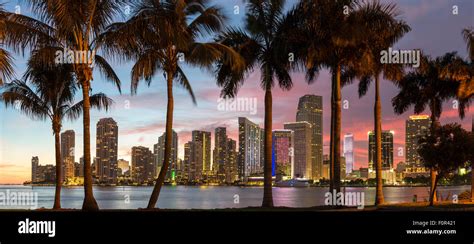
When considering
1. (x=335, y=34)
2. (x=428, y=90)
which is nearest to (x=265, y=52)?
(x=335, y=34)

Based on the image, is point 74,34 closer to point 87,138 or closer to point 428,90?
point 87,138

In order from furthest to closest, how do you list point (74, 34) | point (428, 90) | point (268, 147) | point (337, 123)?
point (428, 90)
point (337, 123)
point (268, 147)
point (74, 34)

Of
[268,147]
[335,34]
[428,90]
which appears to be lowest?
[268,147]

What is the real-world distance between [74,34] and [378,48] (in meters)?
16.7

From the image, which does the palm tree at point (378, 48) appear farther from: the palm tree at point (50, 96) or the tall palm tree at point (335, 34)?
the palm tree at point (50, 96)

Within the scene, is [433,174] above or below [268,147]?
below

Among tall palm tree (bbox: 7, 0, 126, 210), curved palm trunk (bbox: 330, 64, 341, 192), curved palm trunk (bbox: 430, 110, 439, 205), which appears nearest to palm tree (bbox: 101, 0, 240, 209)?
tall palm tree (bbox: 7, 0, 126, 210)

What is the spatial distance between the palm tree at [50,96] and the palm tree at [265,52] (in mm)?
6974

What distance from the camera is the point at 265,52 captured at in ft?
97.8
